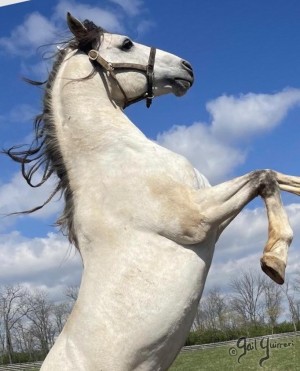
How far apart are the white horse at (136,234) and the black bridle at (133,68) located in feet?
1.22

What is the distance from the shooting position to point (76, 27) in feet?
16.0

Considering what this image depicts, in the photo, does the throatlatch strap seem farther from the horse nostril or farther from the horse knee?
the horse knee

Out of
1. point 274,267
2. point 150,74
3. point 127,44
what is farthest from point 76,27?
point 274,267

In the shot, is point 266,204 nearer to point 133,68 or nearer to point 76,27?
point 133,68

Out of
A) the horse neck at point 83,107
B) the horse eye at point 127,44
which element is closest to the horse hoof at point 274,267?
the horse neck at point 83,107

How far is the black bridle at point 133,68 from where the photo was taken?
4.68 m

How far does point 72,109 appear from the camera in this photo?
4531mm

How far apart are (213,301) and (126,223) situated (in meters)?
79.2

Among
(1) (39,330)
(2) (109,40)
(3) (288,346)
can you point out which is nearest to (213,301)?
(1) (39,330)

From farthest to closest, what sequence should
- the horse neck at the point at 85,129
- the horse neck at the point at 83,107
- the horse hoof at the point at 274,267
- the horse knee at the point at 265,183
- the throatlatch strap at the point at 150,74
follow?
the throatlatch strap at the point at 150,74 → the horse neck at the point at 83,107 → the horse neck at the point at 85,129 → the horse knee at the point at 265,183 → the horse hoof at the point at 274,267

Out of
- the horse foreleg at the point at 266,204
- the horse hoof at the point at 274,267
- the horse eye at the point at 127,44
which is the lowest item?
the horse hoof at the point at 274,267

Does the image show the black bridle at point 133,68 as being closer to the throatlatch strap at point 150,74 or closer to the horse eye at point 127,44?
the throatlatch strap at point 150,74

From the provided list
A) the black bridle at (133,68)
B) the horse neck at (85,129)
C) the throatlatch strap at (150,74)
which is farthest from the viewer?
the throatlatch strap at (150,74)

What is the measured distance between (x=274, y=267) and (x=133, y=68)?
6.90 feet
